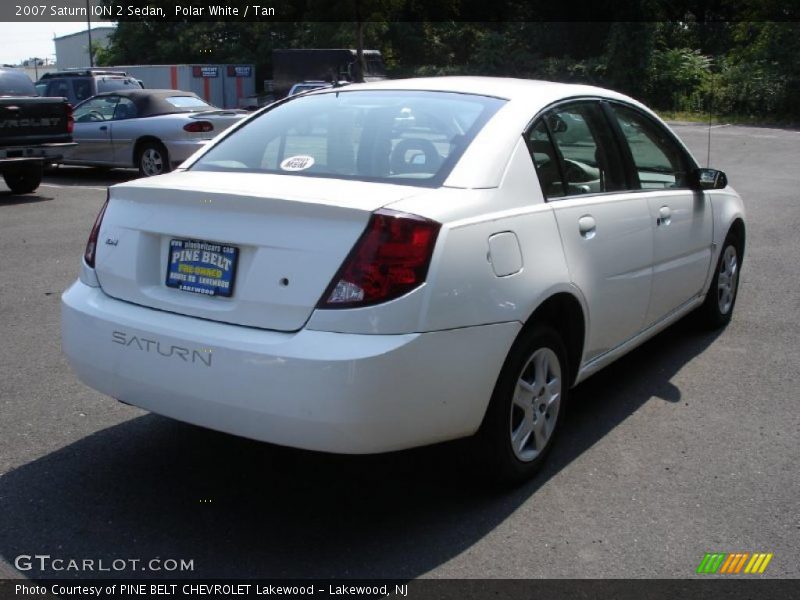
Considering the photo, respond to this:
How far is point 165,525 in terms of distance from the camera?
360 centimetres

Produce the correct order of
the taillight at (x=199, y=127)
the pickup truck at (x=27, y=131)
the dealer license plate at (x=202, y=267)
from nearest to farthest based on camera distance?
the dealer license plate at (x=202, y=267) < the pickup truck at (x=27, y=131) < the taillight at (x=199, y=127)

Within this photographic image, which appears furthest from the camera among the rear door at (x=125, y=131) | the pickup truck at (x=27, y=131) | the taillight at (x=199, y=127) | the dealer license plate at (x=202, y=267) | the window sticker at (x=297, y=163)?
the rear door at (x=125, y=131)

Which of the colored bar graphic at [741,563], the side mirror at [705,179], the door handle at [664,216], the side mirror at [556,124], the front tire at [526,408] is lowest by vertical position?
the colored bar graphic at [741,563]

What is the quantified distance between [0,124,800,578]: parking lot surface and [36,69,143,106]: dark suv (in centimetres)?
1665

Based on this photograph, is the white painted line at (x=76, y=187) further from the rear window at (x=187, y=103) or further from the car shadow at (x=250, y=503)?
the car shadow at (x=250, y=503)

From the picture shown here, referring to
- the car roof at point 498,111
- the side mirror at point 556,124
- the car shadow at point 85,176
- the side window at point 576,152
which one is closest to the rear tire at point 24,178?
the car shadow at point 85,176

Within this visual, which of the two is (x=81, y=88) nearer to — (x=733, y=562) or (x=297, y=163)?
(x=297, y=163)

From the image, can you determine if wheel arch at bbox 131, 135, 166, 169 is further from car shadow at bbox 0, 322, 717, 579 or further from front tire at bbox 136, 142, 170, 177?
car shadow at bbox 0, 322, 717, 579

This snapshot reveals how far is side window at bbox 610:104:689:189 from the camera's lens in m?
5.09

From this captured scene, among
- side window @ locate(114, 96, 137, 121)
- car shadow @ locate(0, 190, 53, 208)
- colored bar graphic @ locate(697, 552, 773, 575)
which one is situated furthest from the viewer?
side window @ locate(114, 96, 137, 121)

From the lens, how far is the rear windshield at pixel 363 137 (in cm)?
389

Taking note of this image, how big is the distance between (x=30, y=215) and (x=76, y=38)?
78007 mm

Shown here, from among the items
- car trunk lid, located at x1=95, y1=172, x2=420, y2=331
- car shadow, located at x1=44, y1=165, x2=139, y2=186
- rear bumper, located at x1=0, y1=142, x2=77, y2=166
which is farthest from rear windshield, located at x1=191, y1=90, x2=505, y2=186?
car shadow, located at x1=44, y1=165, x2=139, y2=186

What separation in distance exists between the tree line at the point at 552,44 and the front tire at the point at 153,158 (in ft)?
85.4
